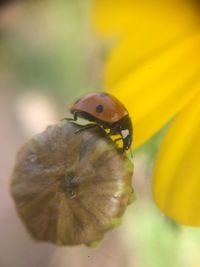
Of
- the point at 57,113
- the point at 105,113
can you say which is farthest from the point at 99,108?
the point at 57,113

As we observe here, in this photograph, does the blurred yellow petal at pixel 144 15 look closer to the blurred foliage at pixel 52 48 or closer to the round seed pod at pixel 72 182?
the blurred foliage at pixel 52 48

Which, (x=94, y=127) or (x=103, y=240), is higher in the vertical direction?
(x=94, y=127)

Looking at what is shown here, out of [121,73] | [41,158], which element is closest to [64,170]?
[41,158]

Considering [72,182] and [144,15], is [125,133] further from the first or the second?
[144,15]

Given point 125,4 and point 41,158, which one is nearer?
point 41,158

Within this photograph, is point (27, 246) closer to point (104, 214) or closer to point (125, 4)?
point (104, 214)

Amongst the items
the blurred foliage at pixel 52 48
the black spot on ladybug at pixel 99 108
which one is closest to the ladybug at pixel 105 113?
the black spot on ladybug at pixel 99 108
